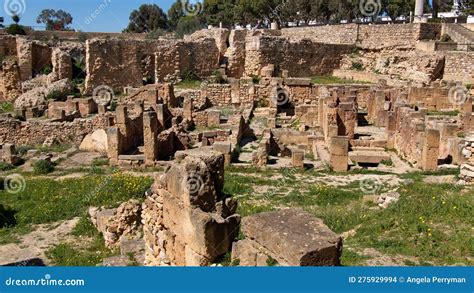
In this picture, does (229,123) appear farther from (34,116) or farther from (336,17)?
(336,17)

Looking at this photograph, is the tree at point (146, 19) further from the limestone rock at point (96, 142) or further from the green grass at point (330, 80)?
the limestone rock at point (96, 142)

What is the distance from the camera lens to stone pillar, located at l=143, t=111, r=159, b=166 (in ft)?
54.3

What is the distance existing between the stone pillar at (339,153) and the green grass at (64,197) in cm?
540

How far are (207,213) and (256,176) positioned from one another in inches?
325

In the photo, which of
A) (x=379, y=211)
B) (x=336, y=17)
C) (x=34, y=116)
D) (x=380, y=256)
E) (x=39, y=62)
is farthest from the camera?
(x=336, y=17)

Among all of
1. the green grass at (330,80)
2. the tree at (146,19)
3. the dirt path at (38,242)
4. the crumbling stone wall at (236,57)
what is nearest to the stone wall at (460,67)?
the green grass at (330,80)

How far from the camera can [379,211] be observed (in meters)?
10.9

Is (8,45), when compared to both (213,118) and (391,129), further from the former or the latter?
(391,129)

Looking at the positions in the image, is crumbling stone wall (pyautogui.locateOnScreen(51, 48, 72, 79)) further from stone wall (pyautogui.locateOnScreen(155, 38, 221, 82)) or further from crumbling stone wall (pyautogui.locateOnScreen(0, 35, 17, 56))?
stone wall (pyautogui.locateOnScreen(155, 38, 221, 82))

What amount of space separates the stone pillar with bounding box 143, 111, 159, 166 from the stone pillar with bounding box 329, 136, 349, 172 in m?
5.68

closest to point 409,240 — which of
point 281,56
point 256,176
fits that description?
point 256,176

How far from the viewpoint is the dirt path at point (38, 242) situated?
9938mm

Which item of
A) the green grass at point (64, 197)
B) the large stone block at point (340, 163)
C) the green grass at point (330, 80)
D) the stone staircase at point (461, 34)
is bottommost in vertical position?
the green grass at point (64, 197)

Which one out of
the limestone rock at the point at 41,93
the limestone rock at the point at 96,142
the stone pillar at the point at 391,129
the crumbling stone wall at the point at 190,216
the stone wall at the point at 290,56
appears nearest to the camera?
the crumbling stone wall at the point at 190,216
